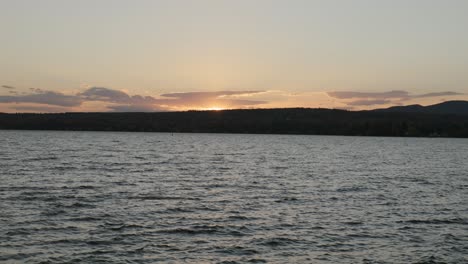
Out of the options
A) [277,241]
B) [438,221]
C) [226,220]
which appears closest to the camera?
[277,241]

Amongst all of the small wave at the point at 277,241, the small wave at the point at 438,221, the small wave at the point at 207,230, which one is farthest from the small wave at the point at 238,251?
the small wave at the point at 438,221

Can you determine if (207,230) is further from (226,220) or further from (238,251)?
(238,251)

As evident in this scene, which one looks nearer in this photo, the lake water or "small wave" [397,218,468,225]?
the lake water

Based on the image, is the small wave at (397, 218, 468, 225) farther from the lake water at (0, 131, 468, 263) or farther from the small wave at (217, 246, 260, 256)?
the small wave at (217, 246, 260, 256)

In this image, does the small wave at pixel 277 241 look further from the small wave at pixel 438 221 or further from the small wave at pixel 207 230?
the small wave at pixel 438 221

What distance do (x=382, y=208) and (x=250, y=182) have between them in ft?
61.4

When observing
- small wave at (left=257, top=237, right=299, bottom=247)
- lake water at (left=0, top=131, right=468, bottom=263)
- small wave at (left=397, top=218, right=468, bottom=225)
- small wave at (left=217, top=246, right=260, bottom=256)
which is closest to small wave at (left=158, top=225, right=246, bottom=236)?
lake water at (left=0, top=131, right=468, bottom=263)

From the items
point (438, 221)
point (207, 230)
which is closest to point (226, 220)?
point (207, 230)

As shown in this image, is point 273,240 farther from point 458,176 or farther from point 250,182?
point 458,176

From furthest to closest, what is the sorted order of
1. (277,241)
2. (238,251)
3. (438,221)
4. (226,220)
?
(438,221)
(226,220)
(277,241)
(238,251)

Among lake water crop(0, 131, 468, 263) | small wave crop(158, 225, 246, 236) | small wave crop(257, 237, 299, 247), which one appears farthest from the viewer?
small wave crop(158, 225, 246, 236)

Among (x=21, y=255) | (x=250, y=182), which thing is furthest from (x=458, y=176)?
(x=21, y=255)

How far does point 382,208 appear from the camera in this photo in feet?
124

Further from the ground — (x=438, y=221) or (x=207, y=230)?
(x=207, y=230)
